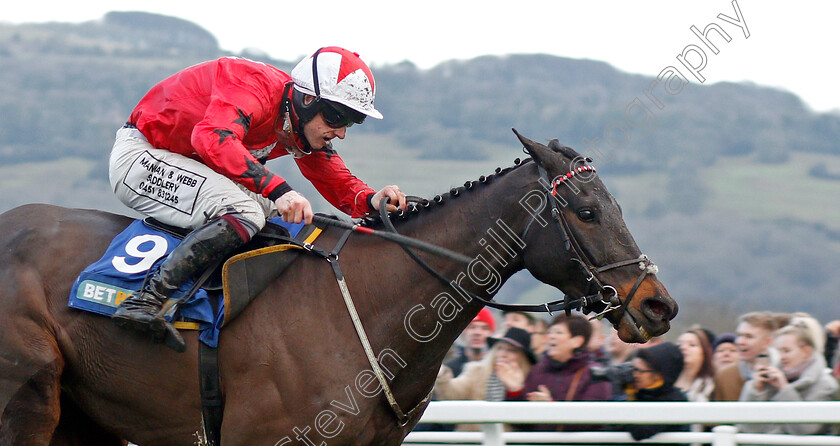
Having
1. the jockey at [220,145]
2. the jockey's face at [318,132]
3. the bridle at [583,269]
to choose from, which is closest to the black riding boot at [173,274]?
the jockey at [220,145]

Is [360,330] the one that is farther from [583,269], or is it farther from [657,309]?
[657,309]

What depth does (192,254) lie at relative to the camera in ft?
11.7

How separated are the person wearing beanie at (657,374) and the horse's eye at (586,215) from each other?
1.98 metres

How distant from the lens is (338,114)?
398cm

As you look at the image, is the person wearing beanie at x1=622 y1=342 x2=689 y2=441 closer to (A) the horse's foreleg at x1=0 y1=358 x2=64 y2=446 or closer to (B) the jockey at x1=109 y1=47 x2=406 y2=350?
(B) the jockey at x1=109 y1=47 x2=406 y2=350

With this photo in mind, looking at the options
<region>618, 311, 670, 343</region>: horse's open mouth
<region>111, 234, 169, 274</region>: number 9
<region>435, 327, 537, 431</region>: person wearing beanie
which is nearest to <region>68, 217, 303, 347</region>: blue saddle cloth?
<region>111, 234, 169, 274</region>: number 9

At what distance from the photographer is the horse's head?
3533 millimetres

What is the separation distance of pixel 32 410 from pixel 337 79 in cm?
184

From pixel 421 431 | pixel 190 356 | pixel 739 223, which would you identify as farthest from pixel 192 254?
pixel 739 223

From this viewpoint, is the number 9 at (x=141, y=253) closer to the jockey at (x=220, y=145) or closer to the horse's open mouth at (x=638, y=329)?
the jockey at (x=220, y=145)

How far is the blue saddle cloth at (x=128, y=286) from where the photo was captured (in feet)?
11.7

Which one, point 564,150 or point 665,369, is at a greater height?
point 564,150

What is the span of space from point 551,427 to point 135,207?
2714 millimetres

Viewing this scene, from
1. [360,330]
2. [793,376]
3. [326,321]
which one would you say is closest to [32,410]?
[326,321]
